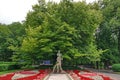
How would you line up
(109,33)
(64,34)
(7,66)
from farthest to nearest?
(109,33) → (64,34) → (7,66)

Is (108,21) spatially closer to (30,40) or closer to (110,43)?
(110,43)

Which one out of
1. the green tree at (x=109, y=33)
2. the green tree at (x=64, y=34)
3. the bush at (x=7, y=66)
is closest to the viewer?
the bush at (x=7, y=66)

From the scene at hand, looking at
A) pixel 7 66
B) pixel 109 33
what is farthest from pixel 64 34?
pixel 109 33

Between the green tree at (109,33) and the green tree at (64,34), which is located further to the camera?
the green tree at (109,33)

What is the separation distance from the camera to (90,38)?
47.4m

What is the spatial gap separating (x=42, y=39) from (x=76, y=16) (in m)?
7.32

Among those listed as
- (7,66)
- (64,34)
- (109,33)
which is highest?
(109,33)

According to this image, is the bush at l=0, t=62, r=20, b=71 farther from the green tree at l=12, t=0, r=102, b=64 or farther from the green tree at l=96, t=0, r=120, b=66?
the green tree at l=96, t=0, r=120, b=66

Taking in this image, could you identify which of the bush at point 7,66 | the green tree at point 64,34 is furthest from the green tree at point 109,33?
the bush at point 7,66

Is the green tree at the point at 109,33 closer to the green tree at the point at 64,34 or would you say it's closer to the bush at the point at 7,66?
the green tree at the point at 64,34

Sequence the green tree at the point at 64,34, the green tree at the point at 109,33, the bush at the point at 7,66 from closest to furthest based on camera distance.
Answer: the bush at the point at 7,66 < the green tree at the point at 64,34 < the green tree at the point at 109,33

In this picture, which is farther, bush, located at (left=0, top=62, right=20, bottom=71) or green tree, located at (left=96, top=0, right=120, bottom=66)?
green tree, located at (left=96, top=0, right=120, bottom=66)

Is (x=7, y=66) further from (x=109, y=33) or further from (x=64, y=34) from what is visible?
(x=109, y=33)

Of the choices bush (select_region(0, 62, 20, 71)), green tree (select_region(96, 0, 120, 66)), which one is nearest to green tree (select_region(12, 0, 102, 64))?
bush (select_region(0, 62, 20, 71))
